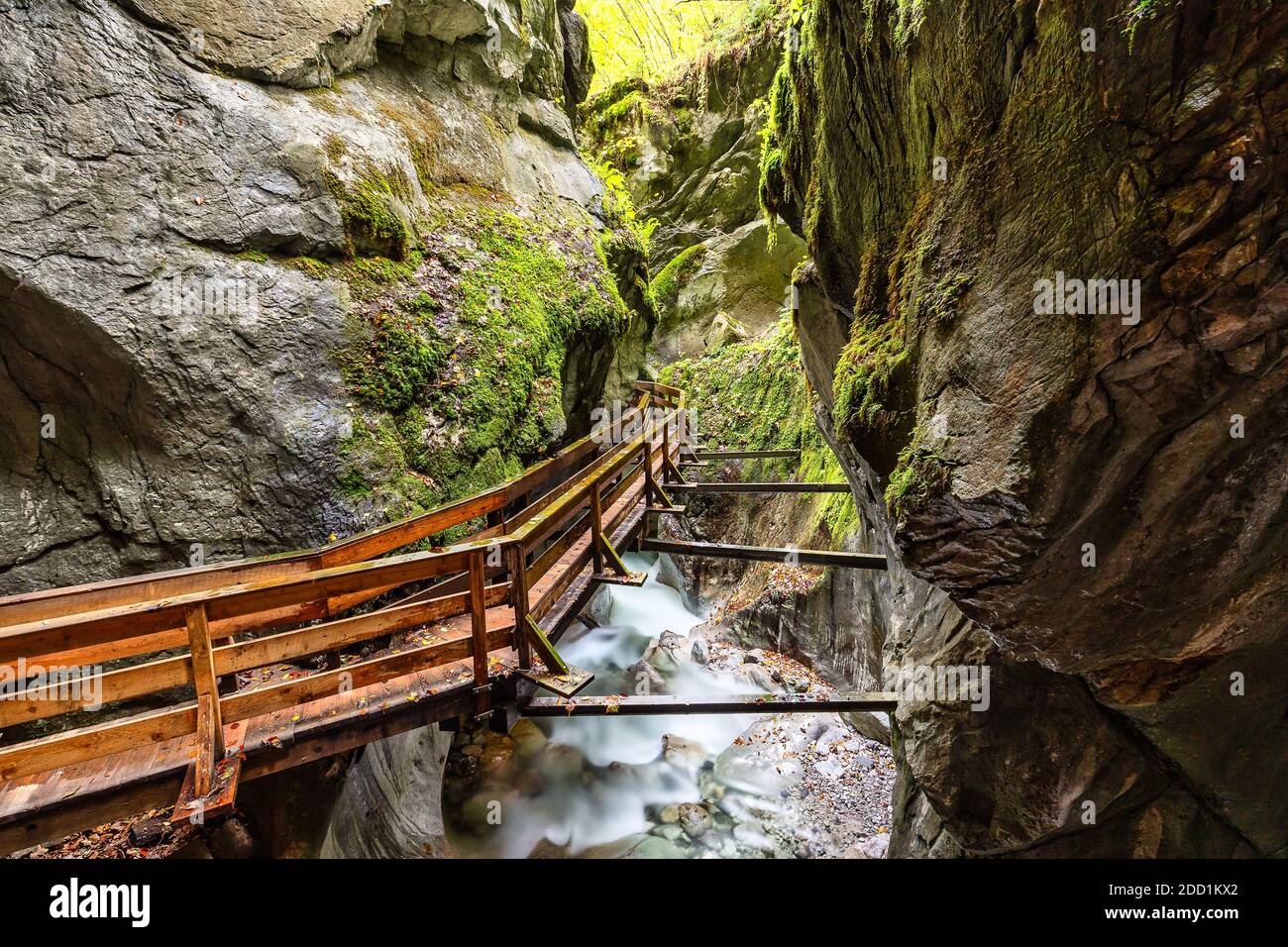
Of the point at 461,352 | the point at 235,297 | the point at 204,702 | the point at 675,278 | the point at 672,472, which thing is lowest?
the point at 204,702

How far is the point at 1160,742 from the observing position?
12.7 feet

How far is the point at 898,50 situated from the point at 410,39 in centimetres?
907

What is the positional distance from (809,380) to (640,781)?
7362 mm

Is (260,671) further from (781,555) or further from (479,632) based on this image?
(781,555)

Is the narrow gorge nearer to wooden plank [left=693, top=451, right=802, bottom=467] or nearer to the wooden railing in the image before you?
the wooden railing

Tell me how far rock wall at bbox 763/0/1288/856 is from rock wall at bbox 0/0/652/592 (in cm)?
529

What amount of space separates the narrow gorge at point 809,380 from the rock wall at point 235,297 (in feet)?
0.13

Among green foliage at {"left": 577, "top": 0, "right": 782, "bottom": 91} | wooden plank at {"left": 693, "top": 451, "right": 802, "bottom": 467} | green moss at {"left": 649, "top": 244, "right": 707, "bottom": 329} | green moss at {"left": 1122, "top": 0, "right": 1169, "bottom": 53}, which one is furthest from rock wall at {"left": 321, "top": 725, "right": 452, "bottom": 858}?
green foliage at {"left": 577, "top": 0, "right": 782, "bottom": 91}

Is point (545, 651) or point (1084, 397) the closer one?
point (1084, 397)

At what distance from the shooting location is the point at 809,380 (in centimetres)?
847

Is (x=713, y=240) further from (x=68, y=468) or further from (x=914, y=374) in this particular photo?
(x=68, y=468)

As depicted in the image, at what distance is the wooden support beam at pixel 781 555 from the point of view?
262 inches

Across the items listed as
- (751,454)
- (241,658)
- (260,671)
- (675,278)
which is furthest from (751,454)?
(675,278)
